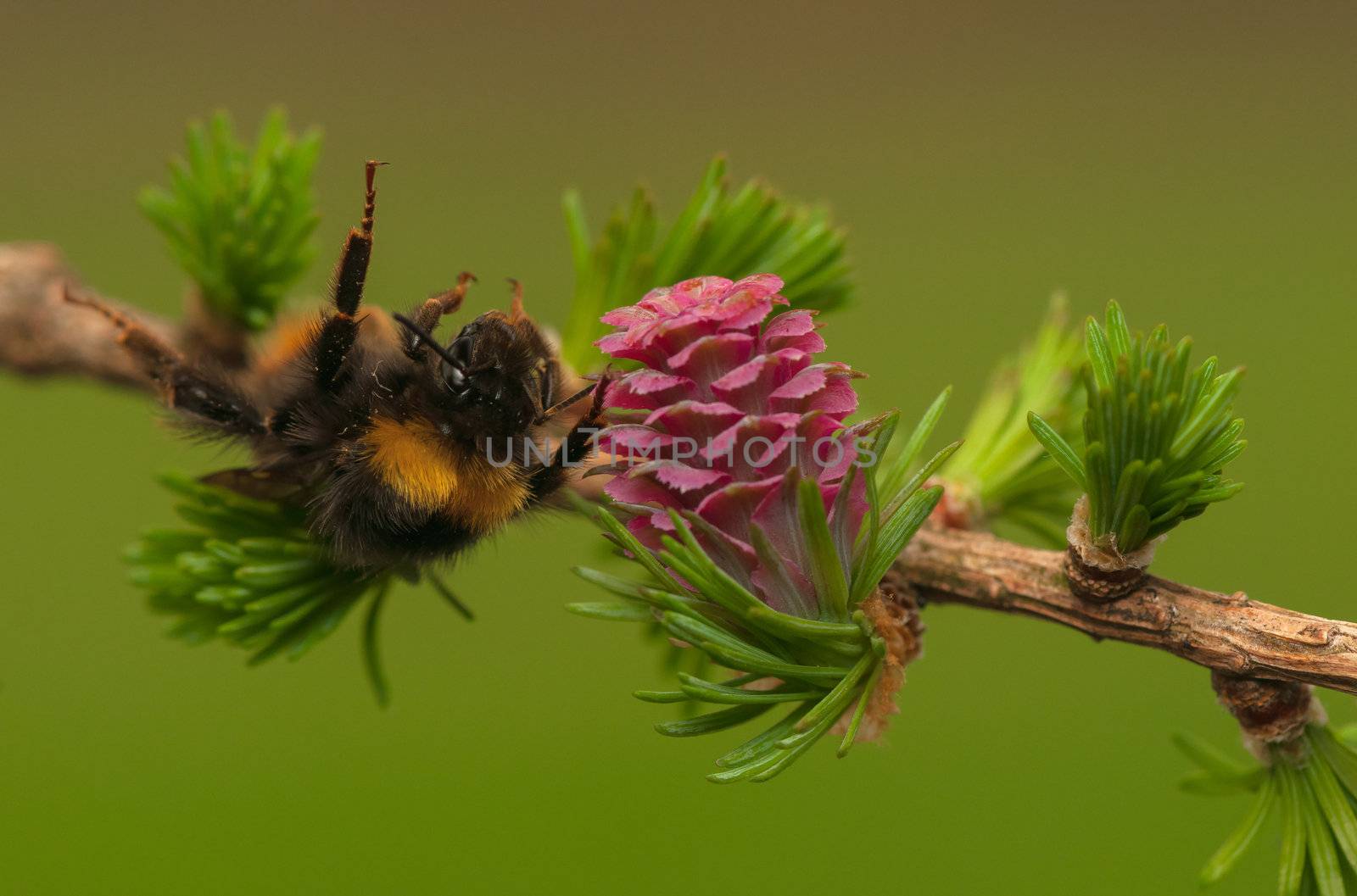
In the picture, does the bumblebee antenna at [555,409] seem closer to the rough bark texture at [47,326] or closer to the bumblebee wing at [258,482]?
the bumblebee wing at [258,482]

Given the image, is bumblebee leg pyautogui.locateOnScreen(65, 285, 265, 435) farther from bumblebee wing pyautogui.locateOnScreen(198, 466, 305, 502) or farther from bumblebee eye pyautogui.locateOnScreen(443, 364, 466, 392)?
bumblebee eye pyautogui.locateOnScreen(443, 364, 466, 392)

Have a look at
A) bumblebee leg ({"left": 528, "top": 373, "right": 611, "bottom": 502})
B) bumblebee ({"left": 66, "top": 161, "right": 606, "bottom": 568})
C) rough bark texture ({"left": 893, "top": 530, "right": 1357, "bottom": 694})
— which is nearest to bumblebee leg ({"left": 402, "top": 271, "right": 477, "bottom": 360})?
bumblebee ({"left": 66, "top": 161, "right": 606, "bottom": 568})

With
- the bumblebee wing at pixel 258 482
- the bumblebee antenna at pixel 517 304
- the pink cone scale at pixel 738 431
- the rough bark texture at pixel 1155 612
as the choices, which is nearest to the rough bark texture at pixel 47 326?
the bumblebee wing at pixel 258 482

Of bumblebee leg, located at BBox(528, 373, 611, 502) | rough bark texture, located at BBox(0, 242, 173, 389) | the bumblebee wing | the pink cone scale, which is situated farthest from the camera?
rough bark texture, located at BBox(0, 242, 173, 389)

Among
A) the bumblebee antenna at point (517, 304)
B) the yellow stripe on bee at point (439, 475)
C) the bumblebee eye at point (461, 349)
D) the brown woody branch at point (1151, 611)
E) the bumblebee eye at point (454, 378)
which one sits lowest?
the brown woody branch at point (1151, 611)

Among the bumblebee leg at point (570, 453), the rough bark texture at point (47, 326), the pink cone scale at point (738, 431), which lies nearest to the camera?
A: the pink cone scale at point (738, 431)

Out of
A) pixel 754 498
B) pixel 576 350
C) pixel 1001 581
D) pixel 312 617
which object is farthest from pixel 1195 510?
pixel 312 617

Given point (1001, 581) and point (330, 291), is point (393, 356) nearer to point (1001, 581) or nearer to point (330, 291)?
point (330, 291)
